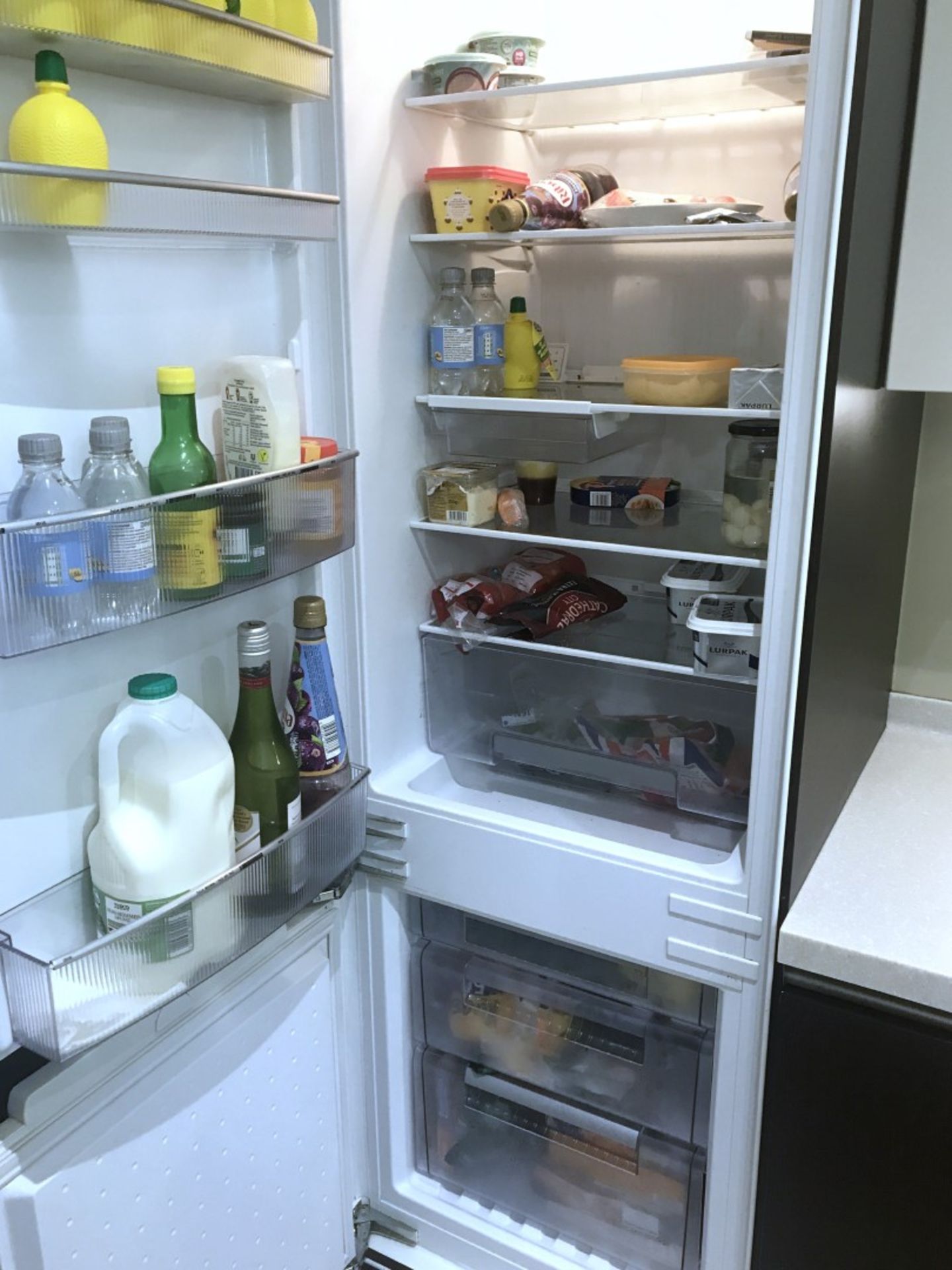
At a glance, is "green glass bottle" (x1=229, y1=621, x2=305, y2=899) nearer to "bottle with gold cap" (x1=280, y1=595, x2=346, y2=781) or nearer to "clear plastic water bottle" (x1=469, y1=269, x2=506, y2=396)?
"bottle with gold cap" (x1=280, y1=595, x2=346, y2=781)

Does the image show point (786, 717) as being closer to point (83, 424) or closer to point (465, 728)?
point (465, 728)

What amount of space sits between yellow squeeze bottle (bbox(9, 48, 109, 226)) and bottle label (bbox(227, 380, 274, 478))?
0.26 meters

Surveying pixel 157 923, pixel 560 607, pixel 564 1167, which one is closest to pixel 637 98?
pixel 560 607

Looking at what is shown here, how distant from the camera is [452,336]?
148 cm

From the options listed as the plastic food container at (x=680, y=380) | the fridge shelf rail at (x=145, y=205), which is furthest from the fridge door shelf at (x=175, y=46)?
the plastic food container at (x=680, y=380)

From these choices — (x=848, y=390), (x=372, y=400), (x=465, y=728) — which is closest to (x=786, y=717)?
(x=848, y=390)

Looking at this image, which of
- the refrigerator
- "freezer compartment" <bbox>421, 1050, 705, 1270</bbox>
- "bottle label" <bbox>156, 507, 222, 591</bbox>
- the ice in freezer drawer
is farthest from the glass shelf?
"freezer compartment" <bbox>421, 1050, 705, 1270</bbox>

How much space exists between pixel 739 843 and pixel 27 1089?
910 mm

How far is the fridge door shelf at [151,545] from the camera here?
92 centimetres

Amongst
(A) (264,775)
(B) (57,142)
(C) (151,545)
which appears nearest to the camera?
(B) (57,142)

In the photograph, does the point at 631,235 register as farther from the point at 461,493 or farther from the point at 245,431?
the point at 245,431

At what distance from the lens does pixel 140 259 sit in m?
1.12

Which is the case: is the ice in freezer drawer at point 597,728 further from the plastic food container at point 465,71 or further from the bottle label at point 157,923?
the plastic food container at point 465,71

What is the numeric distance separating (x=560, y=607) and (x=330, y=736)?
41cm
